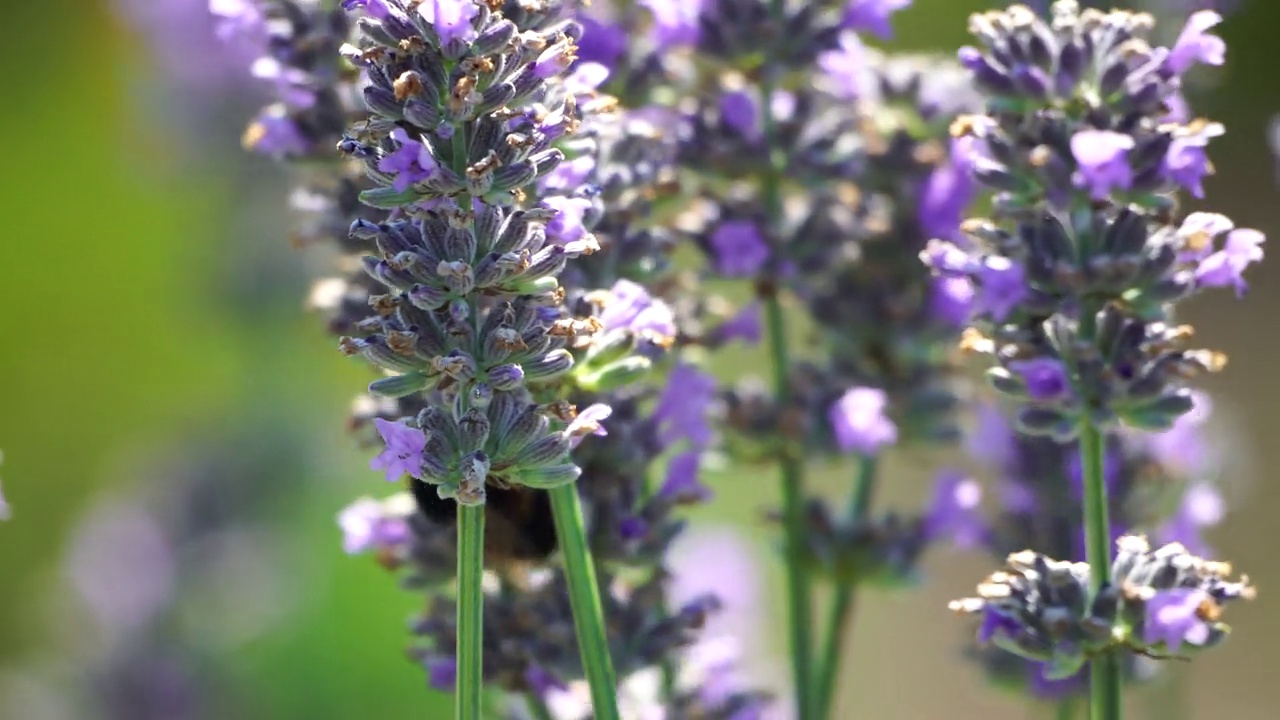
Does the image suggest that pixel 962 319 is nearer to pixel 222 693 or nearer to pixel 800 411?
pixel 800 411

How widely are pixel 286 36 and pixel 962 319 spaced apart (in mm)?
748

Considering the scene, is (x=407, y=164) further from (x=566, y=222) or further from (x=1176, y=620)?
(x=1176, y=620)

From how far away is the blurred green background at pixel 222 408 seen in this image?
3428mm

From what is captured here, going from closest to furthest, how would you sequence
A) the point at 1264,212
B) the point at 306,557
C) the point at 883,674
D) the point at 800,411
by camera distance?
the point at 800,411
the point at 306,557
the point at 883,674
the point at 1264,212

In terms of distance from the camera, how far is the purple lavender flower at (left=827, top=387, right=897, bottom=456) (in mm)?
1765

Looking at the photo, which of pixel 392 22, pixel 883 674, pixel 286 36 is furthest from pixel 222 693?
pixel 883 674

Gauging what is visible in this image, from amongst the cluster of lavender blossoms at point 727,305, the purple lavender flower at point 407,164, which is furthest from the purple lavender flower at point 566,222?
the purple lavender flower at point 407,164

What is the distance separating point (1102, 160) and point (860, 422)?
599mm

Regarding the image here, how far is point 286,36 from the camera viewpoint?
4.86 ft

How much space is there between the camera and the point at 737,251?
171 centimetres

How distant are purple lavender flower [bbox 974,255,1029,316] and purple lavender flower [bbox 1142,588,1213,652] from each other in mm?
234

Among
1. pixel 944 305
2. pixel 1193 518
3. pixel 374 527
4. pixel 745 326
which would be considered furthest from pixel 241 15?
A: pixel 1193 518

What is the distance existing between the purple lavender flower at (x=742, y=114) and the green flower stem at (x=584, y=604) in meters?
0.61

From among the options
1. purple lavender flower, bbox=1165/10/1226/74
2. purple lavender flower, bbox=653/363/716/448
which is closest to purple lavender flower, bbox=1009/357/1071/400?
purple lavender flower, bbox=1165/10/1226/74
